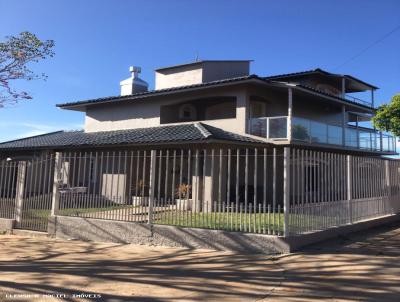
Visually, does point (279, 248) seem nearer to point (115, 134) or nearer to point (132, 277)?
point (132, 277)

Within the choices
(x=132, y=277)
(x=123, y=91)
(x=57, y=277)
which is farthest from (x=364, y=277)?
(x=123, y=91)

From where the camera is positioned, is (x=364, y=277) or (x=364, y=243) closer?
(x=364, y=277)

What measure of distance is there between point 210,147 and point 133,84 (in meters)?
11.6

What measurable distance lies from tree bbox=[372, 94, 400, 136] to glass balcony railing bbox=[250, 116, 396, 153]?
25.2 inches

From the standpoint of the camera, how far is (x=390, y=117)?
23984 mm

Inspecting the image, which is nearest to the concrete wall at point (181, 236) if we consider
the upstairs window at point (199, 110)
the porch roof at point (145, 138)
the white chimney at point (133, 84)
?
the porch roof at point (145, 138)

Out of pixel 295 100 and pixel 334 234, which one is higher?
pixel 295 100

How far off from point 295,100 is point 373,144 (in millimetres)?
6045

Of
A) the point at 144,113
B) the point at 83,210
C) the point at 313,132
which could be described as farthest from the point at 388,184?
Result: the point at 144,113

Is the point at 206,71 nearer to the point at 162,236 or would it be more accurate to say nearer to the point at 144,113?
the point at 144,113

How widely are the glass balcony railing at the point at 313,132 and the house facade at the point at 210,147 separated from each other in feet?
0.15

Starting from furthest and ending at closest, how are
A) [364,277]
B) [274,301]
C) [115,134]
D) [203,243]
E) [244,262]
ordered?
[115,134], [203,243], [244,262], [364,277], [274,301]

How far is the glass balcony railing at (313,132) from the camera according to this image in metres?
18.0

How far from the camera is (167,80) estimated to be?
24.1 m
